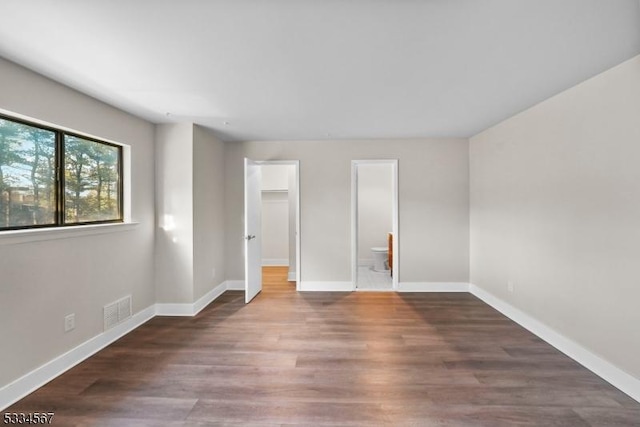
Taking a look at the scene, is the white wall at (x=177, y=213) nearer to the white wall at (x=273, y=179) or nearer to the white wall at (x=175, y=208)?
the white wall at (x=175, y=208)

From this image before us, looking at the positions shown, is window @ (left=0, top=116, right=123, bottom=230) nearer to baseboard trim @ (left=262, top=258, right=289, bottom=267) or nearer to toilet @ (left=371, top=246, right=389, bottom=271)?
baseboard trim @ (left=262, top=258, right=289, bottom=267)

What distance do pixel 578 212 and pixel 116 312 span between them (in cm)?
451

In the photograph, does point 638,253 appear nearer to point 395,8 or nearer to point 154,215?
point 395,8

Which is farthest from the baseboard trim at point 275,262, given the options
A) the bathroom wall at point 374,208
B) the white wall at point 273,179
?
the bathroom wall at point 374,208

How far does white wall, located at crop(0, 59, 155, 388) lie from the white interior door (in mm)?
1216

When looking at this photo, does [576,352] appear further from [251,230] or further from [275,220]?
[275,220]

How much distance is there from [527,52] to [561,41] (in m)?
0.18

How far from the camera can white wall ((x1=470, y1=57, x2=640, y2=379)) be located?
2178 mm

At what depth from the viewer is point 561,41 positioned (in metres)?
1.89

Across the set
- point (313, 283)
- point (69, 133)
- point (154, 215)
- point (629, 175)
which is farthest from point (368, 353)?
point (69, 133)

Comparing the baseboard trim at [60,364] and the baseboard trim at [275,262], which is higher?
the baseboard trim at [275,262]

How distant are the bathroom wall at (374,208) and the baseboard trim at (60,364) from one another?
4915 millimetres

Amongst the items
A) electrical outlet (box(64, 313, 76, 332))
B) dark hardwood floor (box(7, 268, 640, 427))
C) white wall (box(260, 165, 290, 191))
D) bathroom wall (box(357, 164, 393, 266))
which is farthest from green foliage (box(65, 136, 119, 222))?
bathroom wall (box(357, 164, 393, 266))

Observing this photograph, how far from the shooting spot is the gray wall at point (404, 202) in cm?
471
